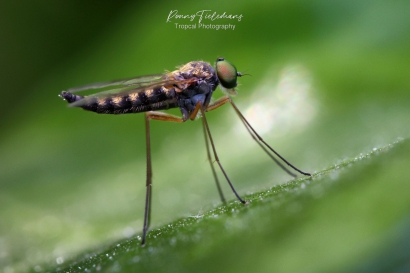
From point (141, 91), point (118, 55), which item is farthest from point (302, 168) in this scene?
point (118, 55)

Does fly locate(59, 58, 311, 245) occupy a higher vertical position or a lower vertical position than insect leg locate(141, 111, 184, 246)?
higher

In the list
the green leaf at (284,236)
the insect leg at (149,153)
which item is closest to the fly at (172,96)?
the insect leg at (149,153)

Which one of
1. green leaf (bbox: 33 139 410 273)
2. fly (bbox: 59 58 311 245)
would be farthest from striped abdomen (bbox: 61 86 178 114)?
green leaf (bbox: 33 139 410 273)

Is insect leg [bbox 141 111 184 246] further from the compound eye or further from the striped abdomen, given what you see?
the compound eye

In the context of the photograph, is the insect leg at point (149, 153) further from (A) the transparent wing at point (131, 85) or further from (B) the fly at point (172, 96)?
(A) the transparent wing at point (131, 85)

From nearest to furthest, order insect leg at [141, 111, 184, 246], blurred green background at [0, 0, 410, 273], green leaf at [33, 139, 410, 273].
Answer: green leaf at [33, 139, 410, 273]
blurred green background at [0, 0, 410, 273]
insect leg at [141, 111, 184, 246]

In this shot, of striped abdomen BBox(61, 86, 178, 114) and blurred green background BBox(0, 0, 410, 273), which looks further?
striped abdomen BBox(61, 86, 178, 114)

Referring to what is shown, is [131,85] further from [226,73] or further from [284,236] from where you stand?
[284,236]
